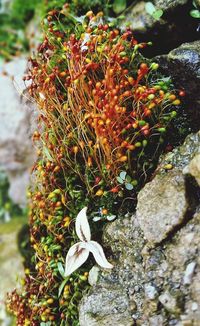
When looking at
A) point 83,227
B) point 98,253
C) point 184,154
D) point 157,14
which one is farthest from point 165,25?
point 98,253

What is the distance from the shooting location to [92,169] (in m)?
2.36

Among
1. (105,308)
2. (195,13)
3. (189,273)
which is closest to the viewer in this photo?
(189,273)

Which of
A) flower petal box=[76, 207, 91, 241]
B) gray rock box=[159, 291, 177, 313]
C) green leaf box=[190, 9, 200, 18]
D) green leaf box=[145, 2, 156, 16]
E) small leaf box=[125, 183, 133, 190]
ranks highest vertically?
green leaf box=[145, 2, 156, 16]

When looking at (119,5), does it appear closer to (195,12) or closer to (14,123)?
(195,12)

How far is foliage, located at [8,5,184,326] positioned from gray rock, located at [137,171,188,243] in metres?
0.15

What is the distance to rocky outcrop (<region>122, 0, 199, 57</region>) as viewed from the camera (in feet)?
8.38

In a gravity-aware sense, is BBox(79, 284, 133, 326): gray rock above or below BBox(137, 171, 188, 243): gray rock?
below

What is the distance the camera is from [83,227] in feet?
7.23

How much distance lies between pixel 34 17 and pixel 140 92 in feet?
7.00

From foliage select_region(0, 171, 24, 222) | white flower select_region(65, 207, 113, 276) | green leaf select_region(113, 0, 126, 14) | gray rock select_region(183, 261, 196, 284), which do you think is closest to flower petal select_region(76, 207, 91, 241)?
white flower select_region(65, 207, 113, 276)

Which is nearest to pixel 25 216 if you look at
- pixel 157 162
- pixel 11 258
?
pixel 11 258

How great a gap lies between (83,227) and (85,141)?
1.52ft

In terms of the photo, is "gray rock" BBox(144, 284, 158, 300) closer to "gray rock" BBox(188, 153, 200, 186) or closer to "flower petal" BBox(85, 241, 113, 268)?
"flower petal" BBox(85, 241, 113, 268)

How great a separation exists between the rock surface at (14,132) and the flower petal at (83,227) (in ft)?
4.95
